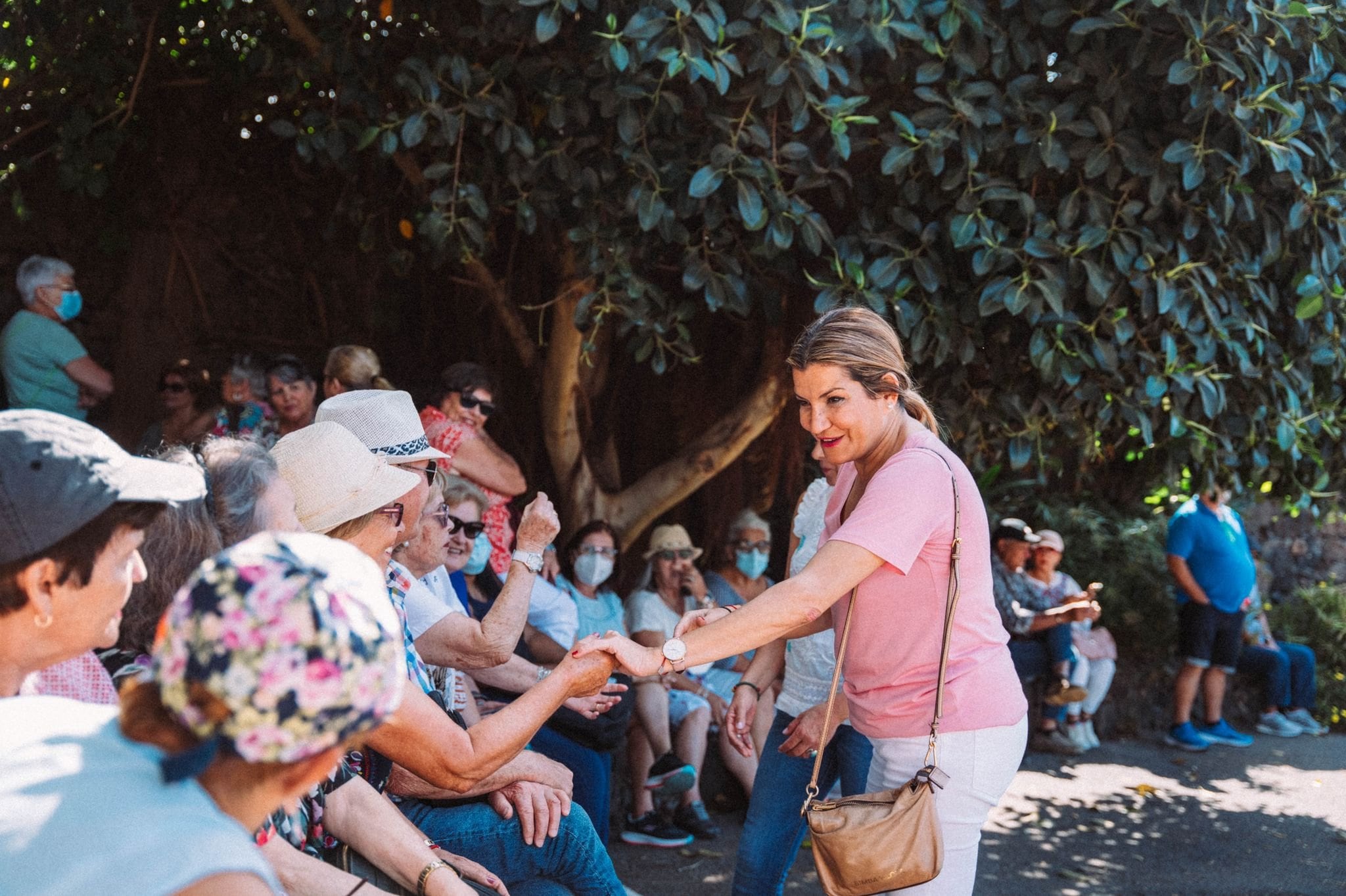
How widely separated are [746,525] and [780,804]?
339cm

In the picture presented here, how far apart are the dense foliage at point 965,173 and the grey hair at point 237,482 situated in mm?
2217

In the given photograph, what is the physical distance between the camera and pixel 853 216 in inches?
210

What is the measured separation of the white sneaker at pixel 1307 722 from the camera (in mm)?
8383

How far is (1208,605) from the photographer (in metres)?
8.01

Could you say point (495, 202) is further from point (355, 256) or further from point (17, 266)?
point (17, 266)

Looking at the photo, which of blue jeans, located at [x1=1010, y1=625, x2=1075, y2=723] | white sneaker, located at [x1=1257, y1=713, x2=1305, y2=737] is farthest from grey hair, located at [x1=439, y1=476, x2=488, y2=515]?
white sneaker, located at [x1=1257, y1=713, x2=1305, y2=737]

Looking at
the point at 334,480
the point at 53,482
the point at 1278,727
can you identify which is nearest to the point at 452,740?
the point at 334,480

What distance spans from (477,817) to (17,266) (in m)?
5.67

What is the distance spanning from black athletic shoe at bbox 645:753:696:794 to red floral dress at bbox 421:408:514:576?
114cm

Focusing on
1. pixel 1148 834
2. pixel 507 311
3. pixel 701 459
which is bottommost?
pixel 1148 834

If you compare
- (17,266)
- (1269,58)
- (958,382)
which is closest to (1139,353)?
(958,382)

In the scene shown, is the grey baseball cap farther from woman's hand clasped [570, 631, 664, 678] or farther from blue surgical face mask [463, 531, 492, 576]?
blue surgical face mask [463, 531, 492, 576]

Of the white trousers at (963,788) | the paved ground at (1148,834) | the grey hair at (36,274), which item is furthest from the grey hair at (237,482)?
Result: the grey hair at (36,274)

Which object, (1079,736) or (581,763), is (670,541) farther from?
(1079,736)
